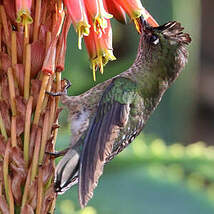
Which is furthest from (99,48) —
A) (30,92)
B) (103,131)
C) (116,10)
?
(103,131)

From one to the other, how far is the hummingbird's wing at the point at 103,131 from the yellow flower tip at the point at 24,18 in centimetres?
54

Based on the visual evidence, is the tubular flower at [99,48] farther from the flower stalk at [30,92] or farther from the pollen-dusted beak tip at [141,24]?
the pollen-dusted beak tip at [141,24]

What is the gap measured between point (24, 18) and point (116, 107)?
2.54 ft

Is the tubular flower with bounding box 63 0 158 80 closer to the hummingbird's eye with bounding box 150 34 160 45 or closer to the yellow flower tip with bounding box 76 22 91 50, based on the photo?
the yellow flower tip with bounding box 76 22 91 50

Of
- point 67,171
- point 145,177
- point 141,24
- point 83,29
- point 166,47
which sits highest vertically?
point 83,29

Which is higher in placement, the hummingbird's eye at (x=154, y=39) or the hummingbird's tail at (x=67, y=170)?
the hummingbird's eye at (x=154, y=39)

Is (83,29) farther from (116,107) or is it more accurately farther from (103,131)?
(116,107)

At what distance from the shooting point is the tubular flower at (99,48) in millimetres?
2064

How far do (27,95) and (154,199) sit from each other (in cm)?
206

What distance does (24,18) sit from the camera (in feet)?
5.99

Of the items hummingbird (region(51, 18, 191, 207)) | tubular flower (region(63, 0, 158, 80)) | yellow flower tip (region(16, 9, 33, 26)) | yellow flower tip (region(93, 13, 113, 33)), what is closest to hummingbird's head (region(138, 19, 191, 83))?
hummingbird (region(51, 18, 191, 207))

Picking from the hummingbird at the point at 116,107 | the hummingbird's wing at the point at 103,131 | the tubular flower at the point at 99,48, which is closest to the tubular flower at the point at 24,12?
the tubular flower at the point at 99,48

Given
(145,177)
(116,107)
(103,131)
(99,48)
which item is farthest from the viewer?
(145,177)

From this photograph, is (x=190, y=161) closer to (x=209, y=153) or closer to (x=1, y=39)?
(x=209, y=153)
